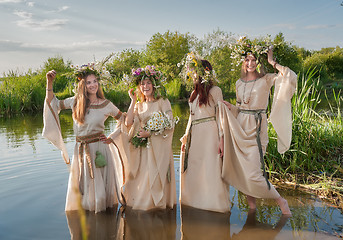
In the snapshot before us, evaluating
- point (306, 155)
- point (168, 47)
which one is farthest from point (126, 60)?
point (306, 155)

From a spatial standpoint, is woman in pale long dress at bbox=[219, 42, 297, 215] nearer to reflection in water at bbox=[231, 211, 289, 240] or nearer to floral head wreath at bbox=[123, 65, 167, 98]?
reflection in water at bbox=[231, 211, 289, 240]

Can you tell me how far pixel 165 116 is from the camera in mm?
4398

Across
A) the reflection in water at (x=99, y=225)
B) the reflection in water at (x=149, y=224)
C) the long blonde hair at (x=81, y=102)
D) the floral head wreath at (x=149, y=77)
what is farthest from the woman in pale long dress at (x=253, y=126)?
the long blonde hair at (x=81, y=102)

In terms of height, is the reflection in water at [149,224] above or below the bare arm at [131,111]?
below

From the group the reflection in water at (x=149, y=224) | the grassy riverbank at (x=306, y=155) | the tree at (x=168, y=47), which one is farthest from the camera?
the tree at (x=168, y=47)

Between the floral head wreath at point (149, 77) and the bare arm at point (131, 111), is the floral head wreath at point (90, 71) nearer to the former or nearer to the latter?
the floral head wreath at point (149, 77)

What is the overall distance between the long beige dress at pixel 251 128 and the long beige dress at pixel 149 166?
83 centimetres

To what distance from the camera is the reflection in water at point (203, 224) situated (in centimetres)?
377

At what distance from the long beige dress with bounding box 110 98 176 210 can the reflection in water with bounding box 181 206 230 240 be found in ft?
1.20

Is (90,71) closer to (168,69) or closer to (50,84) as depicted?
(50,84)

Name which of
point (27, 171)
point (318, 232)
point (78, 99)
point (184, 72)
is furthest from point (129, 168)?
point (27, 171)

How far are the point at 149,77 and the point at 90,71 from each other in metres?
0.84

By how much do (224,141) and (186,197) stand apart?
105 centimetres

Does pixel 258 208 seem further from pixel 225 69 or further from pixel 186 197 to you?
pixel 225 69
